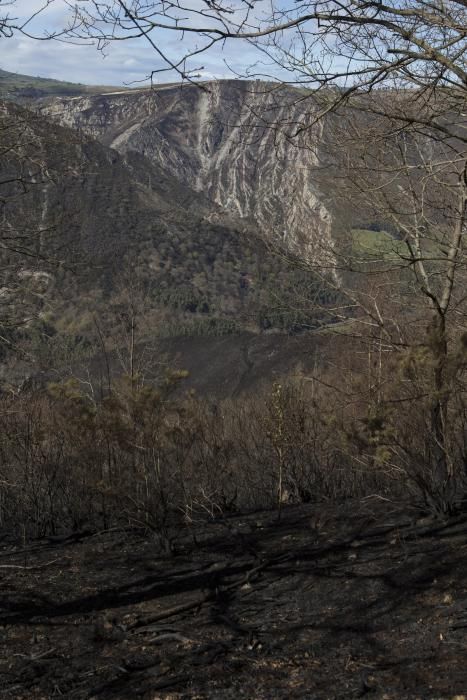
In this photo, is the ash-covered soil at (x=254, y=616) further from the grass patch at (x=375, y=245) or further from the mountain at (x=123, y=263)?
the grass patch at (x=375, y=245)

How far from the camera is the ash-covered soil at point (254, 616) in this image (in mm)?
4012

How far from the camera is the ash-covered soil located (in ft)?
13.2

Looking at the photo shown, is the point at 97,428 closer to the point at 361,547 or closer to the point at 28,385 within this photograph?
the point at 28,385

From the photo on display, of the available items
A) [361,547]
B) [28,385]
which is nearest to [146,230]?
[28,385]

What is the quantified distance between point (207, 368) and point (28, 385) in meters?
35.4

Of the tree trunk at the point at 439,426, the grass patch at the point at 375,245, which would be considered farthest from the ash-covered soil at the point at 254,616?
the grass patch at the point at 375,245

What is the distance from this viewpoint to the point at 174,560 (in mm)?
6758

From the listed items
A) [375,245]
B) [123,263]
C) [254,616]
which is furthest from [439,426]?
[123,263]

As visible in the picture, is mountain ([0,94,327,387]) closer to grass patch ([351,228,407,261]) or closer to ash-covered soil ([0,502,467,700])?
grass patch ([351,228,407,261])

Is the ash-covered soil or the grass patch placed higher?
the grass patch

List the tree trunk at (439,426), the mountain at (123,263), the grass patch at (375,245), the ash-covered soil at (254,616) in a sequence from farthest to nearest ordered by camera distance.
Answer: the mountain at (123,263), the grass patch at (375,245), the tree trunk at (439,426), the ash-covered soil at (254,616)

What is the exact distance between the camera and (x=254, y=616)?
16.8 feet

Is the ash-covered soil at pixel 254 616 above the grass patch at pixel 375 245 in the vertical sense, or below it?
below

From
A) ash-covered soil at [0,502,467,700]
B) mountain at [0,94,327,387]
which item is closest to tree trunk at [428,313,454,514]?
ash-covered soil at [0,502,467,700]
